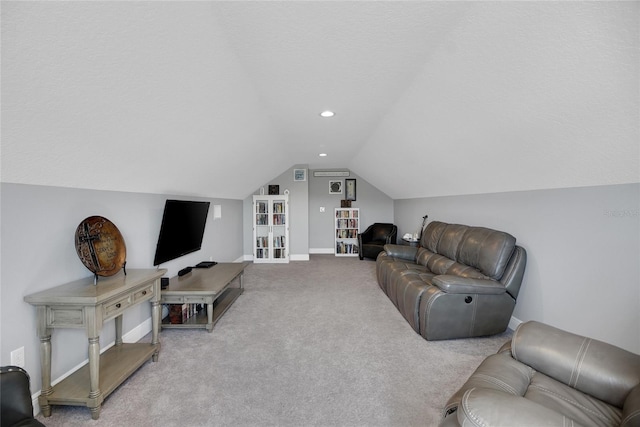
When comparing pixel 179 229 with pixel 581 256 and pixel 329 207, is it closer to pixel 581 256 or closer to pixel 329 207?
pixel 581 256

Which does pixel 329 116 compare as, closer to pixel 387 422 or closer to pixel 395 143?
pixel 395 143

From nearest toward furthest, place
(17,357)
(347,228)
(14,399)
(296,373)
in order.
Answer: (14,399) < (17,357) < (296,373) < (347,228)

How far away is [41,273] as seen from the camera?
5.86 ft

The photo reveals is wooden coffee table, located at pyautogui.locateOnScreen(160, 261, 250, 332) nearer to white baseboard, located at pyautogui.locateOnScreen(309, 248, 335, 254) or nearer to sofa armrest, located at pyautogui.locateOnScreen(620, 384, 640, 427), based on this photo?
sofa armrest, located at pyautogui.locateOnScreen(620, 384, 640, 427)

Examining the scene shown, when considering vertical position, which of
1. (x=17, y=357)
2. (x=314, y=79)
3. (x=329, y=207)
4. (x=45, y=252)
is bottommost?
(x=17, y=357)

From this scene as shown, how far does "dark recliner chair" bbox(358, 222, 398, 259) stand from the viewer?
21.0 ft

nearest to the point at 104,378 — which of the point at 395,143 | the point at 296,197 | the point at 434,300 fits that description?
the point at 434,300

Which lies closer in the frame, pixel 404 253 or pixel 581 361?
pixel 581 361

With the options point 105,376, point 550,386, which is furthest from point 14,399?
point 550,386

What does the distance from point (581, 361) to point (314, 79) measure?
95.6 inches

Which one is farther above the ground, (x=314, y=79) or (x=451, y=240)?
(x=314, y=79)

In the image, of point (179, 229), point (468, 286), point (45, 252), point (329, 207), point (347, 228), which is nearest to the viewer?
point (45, 252)

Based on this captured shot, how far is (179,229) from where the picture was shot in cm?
328

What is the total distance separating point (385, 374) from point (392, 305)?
1.52 metres
